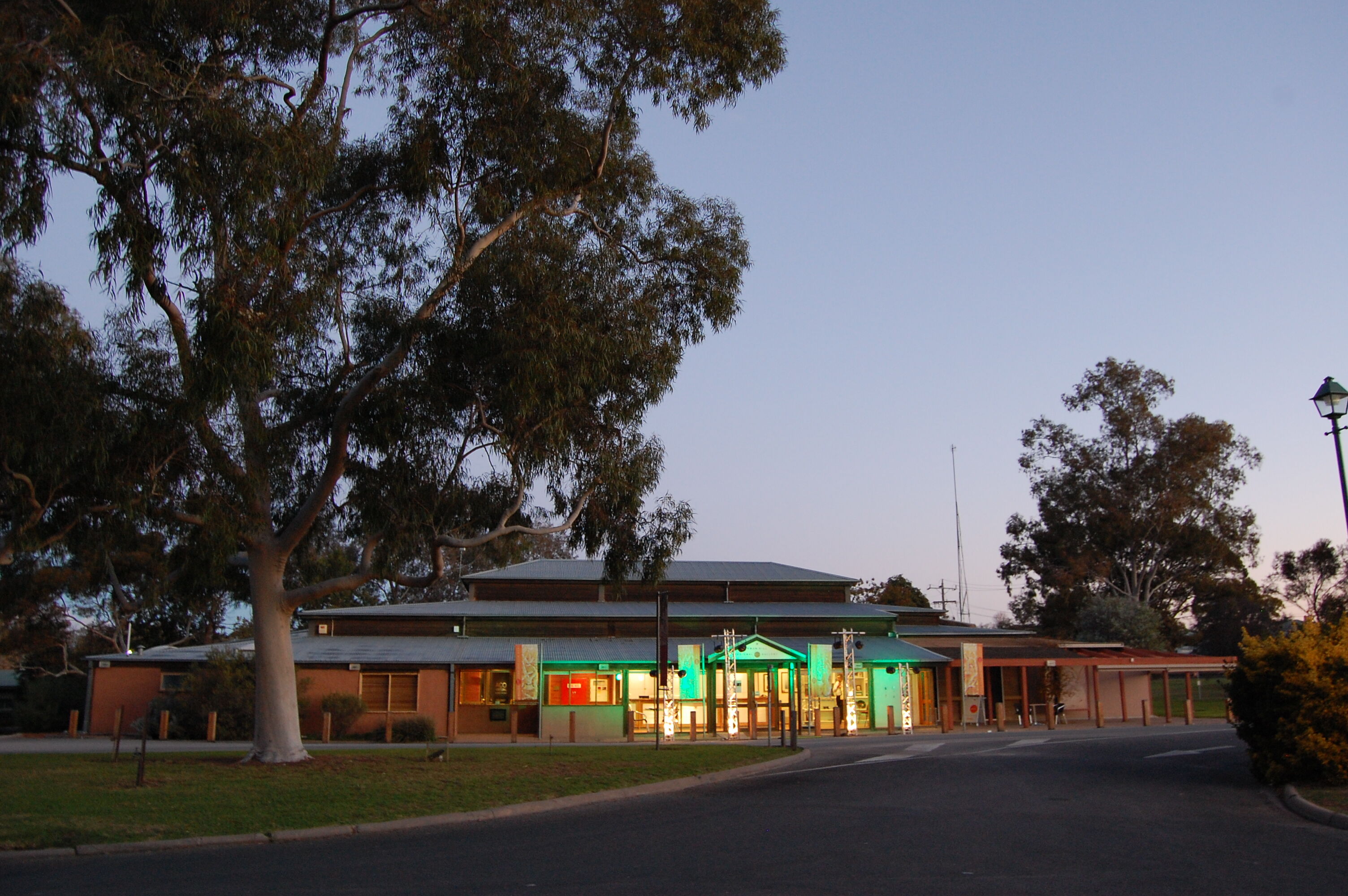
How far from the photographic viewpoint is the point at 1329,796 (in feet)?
42.7

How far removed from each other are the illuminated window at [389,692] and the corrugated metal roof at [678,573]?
695cm

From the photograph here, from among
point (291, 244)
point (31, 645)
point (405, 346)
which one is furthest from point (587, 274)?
point (31, 645)

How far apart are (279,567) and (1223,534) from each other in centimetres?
4675

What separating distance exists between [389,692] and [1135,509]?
37.3 meters

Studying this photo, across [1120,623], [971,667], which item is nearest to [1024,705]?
[971,667]

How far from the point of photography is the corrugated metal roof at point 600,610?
118 feet

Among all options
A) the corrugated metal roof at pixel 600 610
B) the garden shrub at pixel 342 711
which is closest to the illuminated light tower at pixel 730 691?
the corrugated metal roof at pixel 600 610

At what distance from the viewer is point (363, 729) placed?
30766 millimetres

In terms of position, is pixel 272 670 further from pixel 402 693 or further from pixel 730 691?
pixel 730 691

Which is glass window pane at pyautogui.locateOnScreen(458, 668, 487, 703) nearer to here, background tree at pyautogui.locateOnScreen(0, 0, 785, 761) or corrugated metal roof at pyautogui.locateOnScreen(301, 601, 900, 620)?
corrugated metal roof at pyautogui.locateOnScreen(301, 601, 900, 620)

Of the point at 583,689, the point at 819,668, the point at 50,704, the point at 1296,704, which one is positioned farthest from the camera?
the point at 50,704

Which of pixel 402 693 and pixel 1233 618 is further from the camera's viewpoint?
pixel 1233 618

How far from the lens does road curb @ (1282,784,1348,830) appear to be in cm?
1152

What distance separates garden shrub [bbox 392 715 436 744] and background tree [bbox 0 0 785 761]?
8252 millimetres
